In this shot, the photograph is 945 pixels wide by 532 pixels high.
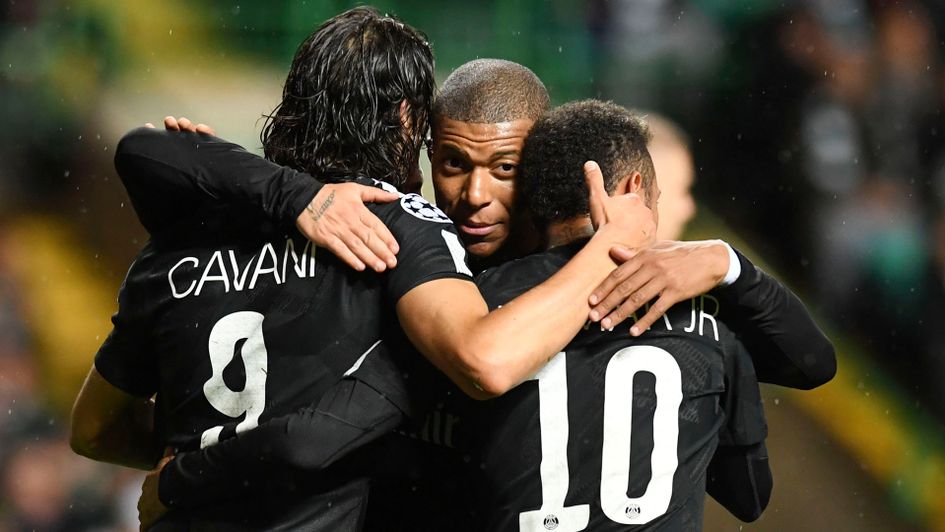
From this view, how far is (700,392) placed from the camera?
7.05 ft

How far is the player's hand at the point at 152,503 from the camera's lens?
213 centimetres

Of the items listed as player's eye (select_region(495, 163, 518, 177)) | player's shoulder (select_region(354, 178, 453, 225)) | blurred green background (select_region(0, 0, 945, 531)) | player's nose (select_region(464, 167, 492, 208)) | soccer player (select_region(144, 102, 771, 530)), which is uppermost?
player's shoulder (select_region(354, 178, 453, 225))

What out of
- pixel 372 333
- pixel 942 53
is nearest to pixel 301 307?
pixel 372 333

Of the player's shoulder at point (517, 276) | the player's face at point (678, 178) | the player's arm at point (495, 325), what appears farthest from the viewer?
the player's face at point (678, 178)

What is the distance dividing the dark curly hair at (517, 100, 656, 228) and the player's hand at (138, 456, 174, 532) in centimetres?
90

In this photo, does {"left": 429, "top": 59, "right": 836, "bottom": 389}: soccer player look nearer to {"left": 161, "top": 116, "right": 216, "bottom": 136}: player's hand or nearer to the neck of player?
the neck of player

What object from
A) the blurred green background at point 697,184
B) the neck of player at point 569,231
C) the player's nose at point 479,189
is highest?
the neck of player at point 569,231

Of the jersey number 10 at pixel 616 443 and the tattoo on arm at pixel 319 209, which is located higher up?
the tattoo on arm at pixel 319 209

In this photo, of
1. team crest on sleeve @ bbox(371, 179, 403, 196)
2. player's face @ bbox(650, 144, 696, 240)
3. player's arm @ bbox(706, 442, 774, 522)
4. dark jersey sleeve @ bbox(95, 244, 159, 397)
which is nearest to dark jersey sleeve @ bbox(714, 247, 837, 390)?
player's arm @ bbox(706, 442, 774, 522)

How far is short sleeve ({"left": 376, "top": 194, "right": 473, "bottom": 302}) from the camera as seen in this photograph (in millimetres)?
1978

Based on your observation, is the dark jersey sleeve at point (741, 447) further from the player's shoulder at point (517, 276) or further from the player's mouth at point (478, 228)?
the player's mouth at point (478, 228)

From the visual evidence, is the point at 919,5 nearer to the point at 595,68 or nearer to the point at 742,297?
the point at 595,68

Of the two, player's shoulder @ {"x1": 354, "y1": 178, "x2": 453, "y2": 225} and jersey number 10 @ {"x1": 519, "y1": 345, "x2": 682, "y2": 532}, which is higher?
player's shoulder @ {"x1": 354, "y1": 178, "x2": 453, "y2": 225}

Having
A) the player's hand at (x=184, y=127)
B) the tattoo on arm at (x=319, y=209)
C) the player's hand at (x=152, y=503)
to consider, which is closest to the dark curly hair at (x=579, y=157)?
the tattoo on arm at (x=319, y=209)
